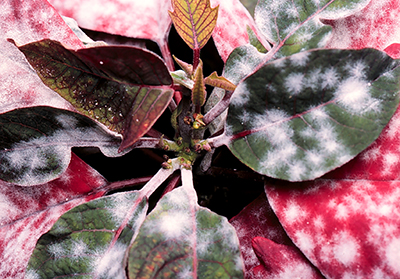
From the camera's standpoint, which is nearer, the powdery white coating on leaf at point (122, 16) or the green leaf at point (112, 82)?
the green leaf at point (112, 82)

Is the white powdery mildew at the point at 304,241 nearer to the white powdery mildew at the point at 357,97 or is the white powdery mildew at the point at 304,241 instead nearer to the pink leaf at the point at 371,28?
the white powdery mildew at the point at 357,97

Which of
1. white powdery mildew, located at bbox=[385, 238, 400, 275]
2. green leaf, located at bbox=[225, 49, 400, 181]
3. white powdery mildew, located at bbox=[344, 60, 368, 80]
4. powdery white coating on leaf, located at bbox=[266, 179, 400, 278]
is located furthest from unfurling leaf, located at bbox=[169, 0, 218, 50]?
white powdery mildew, located at bbox=[385, 238, 400, 275]

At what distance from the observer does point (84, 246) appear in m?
0.50

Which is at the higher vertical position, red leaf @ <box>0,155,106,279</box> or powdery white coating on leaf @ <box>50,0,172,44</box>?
powdery white coating on leaf @ <box>50,0,172,44</box>

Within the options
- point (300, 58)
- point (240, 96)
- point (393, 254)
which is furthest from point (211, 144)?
point (393, 254)

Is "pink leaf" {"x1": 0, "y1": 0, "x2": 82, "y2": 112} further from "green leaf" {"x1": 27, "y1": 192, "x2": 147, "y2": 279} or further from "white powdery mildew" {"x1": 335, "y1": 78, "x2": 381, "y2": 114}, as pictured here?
"white powdery mildew" {"x1": 335, "y1": 78, "x2": 381, "y2": 114}

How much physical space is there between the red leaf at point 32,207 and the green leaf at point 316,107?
1.06ft

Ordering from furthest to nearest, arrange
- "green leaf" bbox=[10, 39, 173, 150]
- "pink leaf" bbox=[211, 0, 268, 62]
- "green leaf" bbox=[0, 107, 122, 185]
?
"pink leaf" bbox=[211, 0, 268, 62]
"green leaf" bbox=[0, 107, 122, 185]
"green leaf" bbox=[10, 39, 173, 150]

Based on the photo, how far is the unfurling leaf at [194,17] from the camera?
1.61 feet

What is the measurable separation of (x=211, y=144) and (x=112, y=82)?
0.21 meters

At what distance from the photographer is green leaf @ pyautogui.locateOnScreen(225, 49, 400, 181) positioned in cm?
45

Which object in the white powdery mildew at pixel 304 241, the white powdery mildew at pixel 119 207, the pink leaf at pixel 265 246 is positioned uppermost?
the white powdery mildew at pixel 119 207

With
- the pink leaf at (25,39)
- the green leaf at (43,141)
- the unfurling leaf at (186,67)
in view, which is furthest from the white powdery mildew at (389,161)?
the pink leaf at (25,39)

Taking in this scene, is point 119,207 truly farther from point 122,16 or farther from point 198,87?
point 122,16
